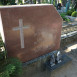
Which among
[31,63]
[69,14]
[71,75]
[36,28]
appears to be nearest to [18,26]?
[36,28]

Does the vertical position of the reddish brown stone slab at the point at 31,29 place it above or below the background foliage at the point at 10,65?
above

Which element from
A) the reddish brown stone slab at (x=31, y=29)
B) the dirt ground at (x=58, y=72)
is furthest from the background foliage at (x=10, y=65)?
the dirt ground at (x=58, y=72)

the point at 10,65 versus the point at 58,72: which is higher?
the point at 10,65

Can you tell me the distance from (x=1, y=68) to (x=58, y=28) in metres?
3.07

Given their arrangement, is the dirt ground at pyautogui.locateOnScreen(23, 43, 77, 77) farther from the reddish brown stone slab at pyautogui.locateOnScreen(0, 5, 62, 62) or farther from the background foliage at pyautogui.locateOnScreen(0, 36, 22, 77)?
the background foliage at pyautogui.locateOnScreen(0, 36, 22, 77)

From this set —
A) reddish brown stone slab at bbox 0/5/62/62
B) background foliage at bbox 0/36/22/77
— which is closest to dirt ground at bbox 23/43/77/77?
reddish brown stone slab at bbox 0/5/62/62

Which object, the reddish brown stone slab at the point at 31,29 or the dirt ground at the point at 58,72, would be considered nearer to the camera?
the reddish brown stone slab at the point at 31,29

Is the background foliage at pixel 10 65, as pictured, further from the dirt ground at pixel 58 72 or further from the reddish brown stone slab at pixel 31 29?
the dirt ground at pixel 58 72

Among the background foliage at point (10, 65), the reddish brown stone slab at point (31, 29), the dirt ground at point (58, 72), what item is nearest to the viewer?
the background foliage at point (10, 65)

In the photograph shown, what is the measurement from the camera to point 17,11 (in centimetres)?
341

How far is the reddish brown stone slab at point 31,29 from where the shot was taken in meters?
3.41

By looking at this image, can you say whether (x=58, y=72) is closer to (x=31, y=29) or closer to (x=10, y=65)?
(x=31, y=29)

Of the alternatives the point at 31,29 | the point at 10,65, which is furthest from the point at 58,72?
the point at 10,65

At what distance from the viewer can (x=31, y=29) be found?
3.95 m
